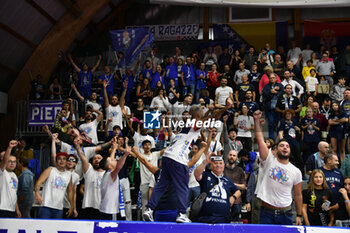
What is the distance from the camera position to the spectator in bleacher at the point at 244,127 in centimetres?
1003

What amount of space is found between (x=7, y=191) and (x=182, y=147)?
3671mm

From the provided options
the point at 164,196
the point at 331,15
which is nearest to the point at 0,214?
the point at 164,196

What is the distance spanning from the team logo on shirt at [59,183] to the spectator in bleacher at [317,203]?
14.0 feet

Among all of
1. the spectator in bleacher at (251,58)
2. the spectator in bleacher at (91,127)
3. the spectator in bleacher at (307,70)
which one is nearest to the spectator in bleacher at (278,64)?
Answer: the spectator in bleacher at (307,70)

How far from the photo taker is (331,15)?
704 inches

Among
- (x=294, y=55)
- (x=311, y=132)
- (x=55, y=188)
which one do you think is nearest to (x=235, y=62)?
(x=294, y=55)

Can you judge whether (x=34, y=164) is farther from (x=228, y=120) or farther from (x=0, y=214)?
(x=228, y=120)

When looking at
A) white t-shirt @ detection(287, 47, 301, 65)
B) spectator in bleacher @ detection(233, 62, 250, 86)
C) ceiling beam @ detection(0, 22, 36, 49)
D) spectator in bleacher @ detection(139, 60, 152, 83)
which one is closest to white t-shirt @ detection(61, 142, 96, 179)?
spectator in bleacher @ detection(139, 60, 152, 83)

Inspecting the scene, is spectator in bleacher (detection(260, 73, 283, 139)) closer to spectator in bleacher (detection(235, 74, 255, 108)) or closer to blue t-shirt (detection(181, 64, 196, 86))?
spectator in bleacher (detection(235, 74, 255, 108))

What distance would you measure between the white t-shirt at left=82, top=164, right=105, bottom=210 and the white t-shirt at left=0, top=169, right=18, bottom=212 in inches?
50.2

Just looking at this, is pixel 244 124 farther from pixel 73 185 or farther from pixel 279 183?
pixel 279 183

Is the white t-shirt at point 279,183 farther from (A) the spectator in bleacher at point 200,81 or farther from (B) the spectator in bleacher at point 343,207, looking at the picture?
(A) the spectator in bleacher at point 200,81

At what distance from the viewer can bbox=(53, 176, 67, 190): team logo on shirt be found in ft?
23.4

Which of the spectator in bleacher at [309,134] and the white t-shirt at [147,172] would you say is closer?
the white t-shirt at [147,172]
